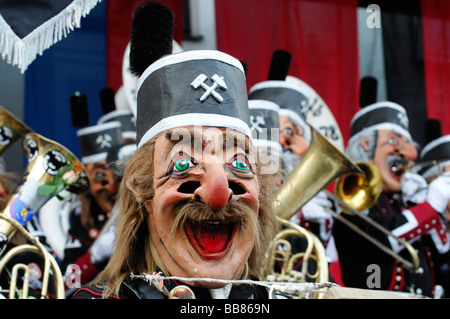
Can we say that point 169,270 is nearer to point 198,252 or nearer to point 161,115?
point 198,252

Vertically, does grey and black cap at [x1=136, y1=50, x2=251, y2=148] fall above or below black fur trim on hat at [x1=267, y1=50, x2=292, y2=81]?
below

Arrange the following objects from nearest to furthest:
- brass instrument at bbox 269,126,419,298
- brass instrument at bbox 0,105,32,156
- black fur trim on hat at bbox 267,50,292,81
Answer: brass instrument at bbox 0,105,32,156 → brass instrument at bbox 269,126,419,298 → black fur trim on hat at bbox 267,50,292,81

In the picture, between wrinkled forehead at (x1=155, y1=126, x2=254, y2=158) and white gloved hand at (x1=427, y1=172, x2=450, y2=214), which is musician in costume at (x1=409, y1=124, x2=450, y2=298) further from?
wrinkled forehead at (x1=155, y1=126, x2=254, y2=158)

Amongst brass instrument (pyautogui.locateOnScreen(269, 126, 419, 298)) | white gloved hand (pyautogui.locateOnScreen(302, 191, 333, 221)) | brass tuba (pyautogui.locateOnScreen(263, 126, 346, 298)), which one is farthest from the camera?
white gloved hand (pyautogui.locateOnScreen(302, 191, 333, 221))

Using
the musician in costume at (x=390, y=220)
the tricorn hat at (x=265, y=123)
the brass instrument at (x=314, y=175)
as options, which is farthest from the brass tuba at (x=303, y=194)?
the musician in costume at (x=390, y=220)

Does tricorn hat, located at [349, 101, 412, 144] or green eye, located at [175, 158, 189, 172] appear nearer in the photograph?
green eye, located at [175, 158, 189, 172]

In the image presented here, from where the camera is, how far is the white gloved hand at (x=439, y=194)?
574 cm

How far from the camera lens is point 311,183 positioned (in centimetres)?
450

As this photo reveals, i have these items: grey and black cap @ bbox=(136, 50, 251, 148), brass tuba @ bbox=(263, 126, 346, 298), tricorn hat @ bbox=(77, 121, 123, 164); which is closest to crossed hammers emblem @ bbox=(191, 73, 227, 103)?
grey and black cap @ bbox=(136, 50, 251, 148)

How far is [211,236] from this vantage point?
255cm

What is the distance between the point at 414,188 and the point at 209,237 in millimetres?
3987

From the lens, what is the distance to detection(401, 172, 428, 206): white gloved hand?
6121 millimetres

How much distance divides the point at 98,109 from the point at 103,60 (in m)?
0.49
